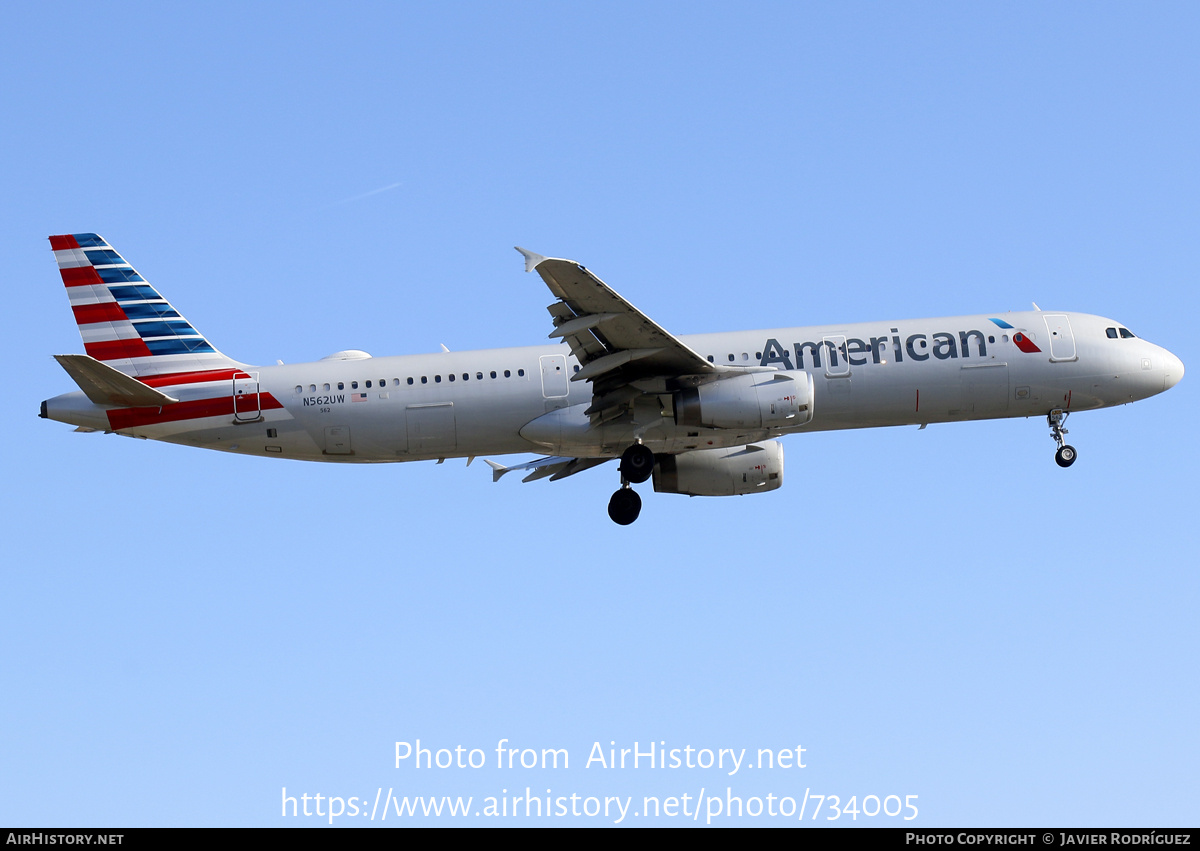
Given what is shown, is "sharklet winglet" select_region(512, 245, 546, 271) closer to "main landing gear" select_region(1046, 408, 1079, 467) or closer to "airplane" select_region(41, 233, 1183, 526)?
"airplane" select_region(41, 233, 1183, 526)

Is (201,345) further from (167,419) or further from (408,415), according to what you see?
(408,415)

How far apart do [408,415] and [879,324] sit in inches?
535

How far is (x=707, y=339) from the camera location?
125 ft

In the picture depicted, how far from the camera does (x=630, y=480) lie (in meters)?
38.5

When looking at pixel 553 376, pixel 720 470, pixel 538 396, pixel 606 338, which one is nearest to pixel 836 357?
pixel 720 470

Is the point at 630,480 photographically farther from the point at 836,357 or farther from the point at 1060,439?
the point at 1060,439

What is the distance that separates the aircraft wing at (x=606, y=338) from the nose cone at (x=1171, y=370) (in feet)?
44.8

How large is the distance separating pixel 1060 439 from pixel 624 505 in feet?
42.4

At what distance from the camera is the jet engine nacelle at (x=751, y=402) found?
35281 millimetres

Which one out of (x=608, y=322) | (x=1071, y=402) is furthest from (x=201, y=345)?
(x=1071, y=402)

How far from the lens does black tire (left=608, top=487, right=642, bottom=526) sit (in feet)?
129

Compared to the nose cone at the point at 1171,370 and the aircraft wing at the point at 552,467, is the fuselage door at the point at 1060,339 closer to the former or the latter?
the nose cone at the point at 1171,370

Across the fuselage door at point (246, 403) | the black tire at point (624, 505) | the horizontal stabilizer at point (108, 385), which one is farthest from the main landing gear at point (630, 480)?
the horizontal stabilizer at point (108, 385)

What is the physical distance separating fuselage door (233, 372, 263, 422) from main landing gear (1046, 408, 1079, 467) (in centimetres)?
2269
